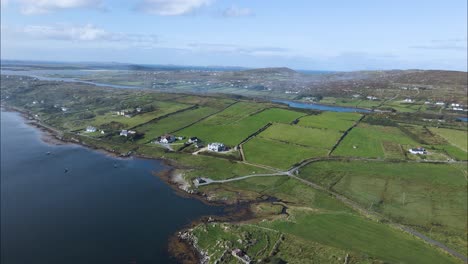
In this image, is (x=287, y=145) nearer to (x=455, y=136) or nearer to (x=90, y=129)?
(x=455, y=136)

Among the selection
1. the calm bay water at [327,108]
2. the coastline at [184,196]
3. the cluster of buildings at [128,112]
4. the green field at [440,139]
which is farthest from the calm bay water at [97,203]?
the calm bay water at [327,108]

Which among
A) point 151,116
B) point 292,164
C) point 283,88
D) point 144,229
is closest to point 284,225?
point 144,229

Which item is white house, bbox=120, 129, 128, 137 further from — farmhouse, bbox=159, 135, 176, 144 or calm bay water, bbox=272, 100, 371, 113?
calm bay water, bbox=272, 100, 371, 113

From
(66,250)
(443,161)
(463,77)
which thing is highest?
(463,77)

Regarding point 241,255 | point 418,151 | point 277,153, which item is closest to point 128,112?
point 277,153

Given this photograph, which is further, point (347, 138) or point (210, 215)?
point (347, 138)

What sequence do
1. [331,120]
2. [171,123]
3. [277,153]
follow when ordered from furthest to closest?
[331,120]
[171,123]
[277,153]

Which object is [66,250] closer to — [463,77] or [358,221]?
[358,221]

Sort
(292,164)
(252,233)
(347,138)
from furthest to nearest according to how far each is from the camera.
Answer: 1. (347,138)
2. (292,164)
3. (252,233)
